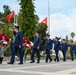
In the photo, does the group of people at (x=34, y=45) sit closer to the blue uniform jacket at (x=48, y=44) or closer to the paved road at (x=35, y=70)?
the blue uniform jacket at (x=48, y=44)

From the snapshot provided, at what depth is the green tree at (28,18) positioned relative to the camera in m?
58.4

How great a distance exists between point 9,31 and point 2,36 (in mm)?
49733

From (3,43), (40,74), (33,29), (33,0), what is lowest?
(40,74)

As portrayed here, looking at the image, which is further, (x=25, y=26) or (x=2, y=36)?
(x=25, y=26)

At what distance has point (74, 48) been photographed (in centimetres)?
2892

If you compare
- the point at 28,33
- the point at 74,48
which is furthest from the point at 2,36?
the point at 28,33

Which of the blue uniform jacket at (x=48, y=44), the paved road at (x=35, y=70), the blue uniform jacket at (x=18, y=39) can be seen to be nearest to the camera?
the paved road at (x=35, y=70)

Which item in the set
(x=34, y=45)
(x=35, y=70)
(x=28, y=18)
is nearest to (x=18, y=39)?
(x=34, y=45)

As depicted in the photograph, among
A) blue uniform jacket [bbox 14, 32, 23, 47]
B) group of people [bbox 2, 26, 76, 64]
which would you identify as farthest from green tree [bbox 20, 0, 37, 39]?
blue uniform jacket [bbox 14, 32, 23, 47]

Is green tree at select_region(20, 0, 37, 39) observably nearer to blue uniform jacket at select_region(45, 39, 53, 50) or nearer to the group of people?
the group of people

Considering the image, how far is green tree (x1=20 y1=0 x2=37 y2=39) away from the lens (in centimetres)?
5841

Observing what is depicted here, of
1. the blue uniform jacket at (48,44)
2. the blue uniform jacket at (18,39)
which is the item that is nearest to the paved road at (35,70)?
the blue uniform jacket at (18,39)

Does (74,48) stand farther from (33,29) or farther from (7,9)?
(7,9)

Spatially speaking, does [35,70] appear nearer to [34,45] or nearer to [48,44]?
[34,45]
